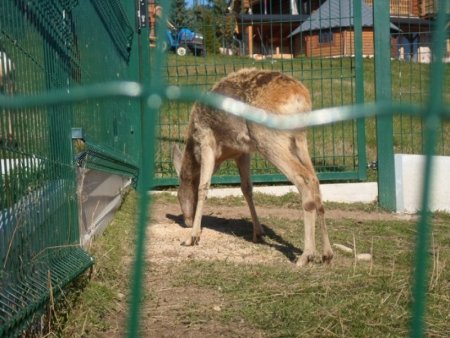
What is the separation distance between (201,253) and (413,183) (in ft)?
11.6

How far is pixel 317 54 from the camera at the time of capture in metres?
9.95

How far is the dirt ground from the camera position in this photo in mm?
4004

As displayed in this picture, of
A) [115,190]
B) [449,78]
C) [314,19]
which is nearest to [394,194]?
[449,78]

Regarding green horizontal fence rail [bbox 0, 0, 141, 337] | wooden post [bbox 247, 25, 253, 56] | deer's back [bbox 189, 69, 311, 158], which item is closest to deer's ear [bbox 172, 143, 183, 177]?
deer's back [bbox 189, 69, 311, 158]

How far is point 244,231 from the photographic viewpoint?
7480 mm

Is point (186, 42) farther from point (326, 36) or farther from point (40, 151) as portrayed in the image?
point (40, 151)

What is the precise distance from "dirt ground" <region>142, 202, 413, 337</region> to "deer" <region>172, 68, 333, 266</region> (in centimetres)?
25

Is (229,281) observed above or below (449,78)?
→ below

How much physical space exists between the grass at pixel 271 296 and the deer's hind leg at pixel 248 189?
614 mm

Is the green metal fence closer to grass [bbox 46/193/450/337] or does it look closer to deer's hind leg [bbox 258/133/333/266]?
grass [bbox 46/193/450/337]

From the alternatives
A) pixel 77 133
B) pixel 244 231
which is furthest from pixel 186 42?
pixel 77 133

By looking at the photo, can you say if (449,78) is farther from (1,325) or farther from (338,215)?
(1,325)

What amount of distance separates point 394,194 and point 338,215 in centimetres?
89

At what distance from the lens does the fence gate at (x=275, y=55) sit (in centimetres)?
959
